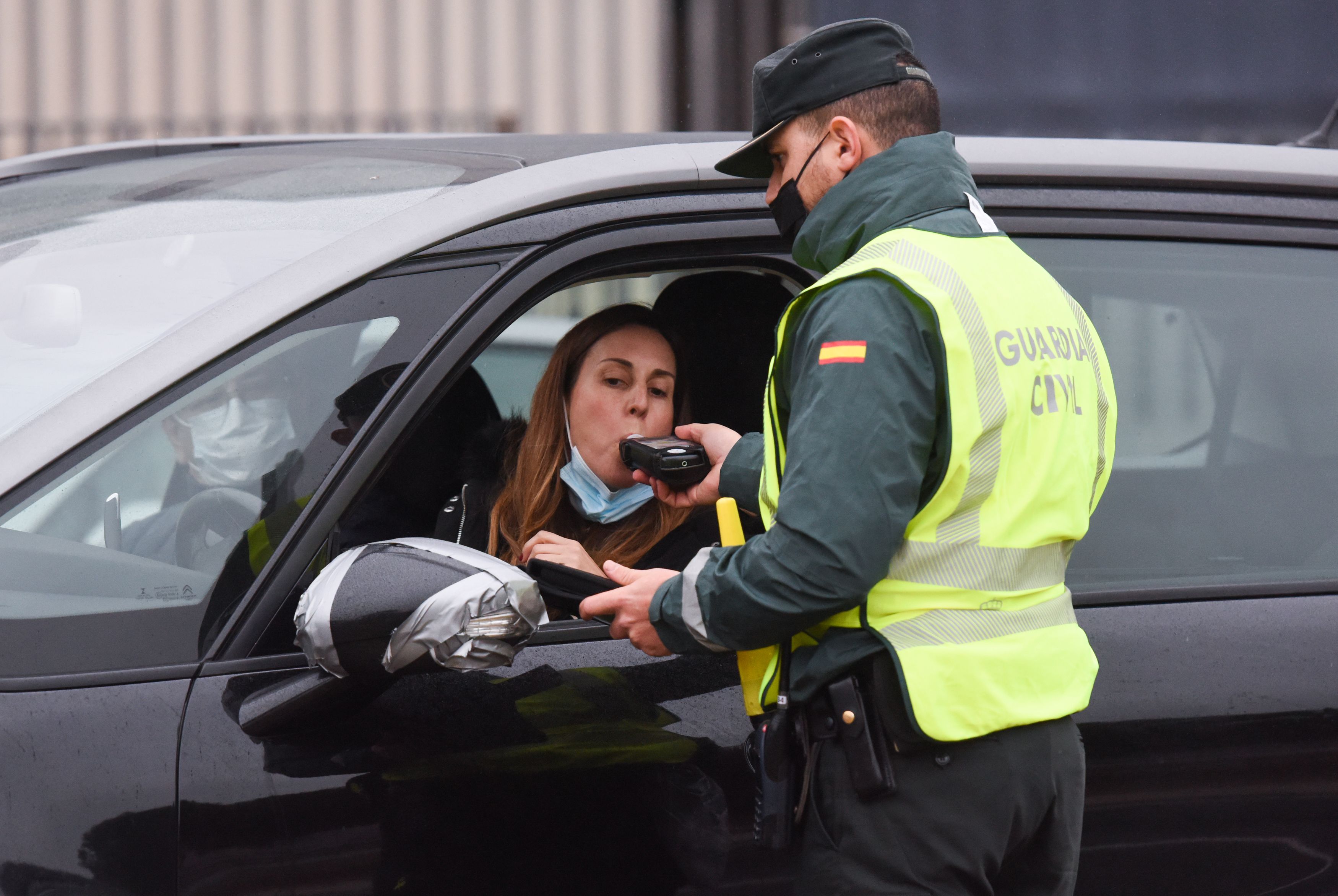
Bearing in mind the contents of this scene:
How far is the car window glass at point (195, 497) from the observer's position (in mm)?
1608

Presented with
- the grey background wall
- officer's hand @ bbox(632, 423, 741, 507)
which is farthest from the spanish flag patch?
the grey background wall

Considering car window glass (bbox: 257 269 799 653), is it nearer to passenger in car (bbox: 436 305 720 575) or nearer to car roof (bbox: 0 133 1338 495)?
passenger in car (bbox: 436 305 720 575)

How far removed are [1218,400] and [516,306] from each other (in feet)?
3.69

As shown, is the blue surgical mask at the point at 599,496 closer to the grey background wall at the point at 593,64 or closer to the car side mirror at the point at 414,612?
the car side mirror at the point at 414,612

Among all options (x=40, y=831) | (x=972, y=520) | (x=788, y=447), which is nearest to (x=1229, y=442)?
(x=972, y=520)

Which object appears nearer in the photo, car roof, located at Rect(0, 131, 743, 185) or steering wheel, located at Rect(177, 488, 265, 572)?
steering wheel, located at Rect(177, 488, 265, 572)

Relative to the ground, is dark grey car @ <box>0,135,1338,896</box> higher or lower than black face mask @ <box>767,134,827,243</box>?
lower

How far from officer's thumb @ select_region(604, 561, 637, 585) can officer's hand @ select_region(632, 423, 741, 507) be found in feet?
1.05

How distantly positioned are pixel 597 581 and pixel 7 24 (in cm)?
649

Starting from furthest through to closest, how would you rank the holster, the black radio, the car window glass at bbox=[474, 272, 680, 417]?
the car window glass at bbox=[474, 272, 680, 417] < the black radio < the holster

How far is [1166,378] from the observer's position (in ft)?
7.05

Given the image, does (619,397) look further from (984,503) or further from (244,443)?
(984,503)

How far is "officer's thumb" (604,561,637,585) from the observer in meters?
1.66

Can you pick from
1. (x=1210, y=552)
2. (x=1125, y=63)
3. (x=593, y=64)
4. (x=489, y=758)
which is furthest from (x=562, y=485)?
(x=1125, y=63)
